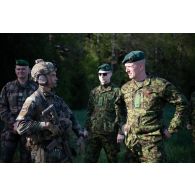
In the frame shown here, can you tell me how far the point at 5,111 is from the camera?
233 inches

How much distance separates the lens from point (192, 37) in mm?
6254

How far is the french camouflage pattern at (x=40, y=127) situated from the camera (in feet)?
14.8

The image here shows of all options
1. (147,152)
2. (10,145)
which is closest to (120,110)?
(147,152)

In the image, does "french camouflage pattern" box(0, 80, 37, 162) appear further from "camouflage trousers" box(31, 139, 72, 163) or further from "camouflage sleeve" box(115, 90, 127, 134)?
"camouflage sleeve" box(115, 90, 127, 134)

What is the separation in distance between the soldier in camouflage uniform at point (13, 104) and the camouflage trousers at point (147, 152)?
1630 millimetres

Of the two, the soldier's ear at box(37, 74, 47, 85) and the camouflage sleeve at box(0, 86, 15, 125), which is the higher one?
the soldier's ear at box(37, 74, 47, 85)

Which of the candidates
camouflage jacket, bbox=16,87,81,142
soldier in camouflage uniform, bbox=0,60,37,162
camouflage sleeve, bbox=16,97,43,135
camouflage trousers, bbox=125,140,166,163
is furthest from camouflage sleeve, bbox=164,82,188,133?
soldier in camouflage uniform, bbox=0,60,37,162

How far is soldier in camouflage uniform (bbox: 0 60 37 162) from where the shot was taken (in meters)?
5.92

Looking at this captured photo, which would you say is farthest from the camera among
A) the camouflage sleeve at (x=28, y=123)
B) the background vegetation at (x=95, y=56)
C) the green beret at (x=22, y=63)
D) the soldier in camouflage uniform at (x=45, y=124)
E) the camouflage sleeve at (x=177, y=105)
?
the background vegetation at (x=95, y=56)

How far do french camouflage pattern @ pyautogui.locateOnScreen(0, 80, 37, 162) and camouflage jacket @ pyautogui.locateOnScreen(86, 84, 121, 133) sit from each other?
84 cm

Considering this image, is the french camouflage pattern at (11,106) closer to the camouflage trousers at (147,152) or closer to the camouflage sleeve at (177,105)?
the camouflage trousers at (147,152)

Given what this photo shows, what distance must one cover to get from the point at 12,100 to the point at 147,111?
1933 mm

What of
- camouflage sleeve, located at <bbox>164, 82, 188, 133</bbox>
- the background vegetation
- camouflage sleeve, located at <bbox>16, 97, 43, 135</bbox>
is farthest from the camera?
the background vegetation

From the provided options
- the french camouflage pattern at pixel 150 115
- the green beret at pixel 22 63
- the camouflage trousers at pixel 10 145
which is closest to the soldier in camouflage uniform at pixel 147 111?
the french camouflage pattern at pixel 150 115
